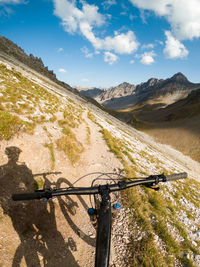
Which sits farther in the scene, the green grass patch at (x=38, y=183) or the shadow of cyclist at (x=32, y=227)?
the green grass patch at (x=38, y=183)

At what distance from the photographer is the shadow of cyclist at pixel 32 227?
4977 mm

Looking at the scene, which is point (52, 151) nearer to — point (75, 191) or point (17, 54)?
point (75, 191)

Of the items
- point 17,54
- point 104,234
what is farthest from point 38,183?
point 17,54

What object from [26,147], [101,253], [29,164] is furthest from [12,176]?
[101,253]

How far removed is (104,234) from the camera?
2.78 metres

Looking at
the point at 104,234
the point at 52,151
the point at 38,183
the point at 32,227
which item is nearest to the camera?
the point at 104,234

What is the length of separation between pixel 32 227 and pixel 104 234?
15.8 feet

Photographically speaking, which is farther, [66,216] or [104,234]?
[66,216]

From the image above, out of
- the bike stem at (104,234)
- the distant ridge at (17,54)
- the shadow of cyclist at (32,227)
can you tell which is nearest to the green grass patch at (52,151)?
the shadow of cyclist at (32,227)

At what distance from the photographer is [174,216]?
26.6ft

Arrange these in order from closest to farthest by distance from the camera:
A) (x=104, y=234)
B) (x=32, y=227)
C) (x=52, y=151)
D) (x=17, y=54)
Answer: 1. (x=104, y=234)
2. (x=32, y=227)
3. (x=52, y=151)
4. (x=17, y=54)

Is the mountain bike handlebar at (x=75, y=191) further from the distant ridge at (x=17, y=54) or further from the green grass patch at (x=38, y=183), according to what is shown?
the distant ridge at (x=17, y=54)

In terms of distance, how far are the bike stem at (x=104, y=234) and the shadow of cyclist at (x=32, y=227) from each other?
3978mm

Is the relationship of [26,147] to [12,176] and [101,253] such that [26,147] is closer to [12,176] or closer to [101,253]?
[12,176]
